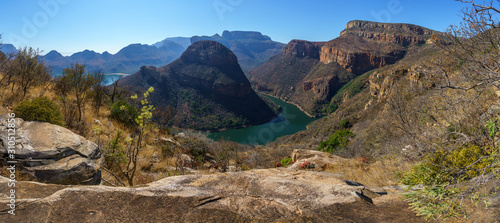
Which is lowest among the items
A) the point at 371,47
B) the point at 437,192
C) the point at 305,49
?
the point at 437,192

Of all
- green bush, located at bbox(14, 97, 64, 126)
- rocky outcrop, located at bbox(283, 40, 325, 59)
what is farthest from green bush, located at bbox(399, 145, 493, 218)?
rocky outcrop, located at bbox(283, 40, 325, 59)

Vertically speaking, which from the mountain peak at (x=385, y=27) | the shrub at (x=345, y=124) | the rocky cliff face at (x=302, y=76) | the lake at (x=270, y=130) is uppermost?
the mountain peak at (x=385, y=27)

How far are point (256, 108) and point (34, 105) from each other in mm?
82353

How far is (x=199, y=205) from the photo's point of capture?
2.78 meters

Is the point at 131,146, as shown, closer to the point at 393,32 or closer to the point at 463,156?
the point at 463,156

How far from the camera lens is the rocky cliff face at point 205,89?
73.8 m

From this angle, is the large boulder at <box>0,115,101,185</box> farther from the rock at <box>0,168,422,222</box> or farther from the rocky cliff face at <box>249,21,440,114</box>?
the rocky cliff face at <box>249,21,440,114</box>

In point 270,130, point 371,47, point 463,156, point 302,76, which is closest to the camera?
point 463,156

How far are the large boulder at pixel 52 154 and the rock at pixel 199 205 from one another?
4.90 feet

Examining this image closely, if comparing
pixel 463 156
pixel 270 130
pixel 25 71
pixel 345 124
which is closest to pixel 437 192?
pixel 463 156

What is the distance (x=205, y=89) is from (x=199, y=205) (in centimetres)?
8628

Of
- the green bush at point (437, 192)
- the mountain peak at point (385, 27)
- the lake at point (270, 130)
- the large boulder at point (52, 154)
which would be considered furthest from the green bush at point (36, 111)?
the mountain peak at point (385, 27)

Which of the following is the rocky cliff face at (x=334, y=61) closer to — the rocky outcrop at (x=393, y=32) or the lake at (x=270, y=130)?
the rocky outcrop at (x=393, y=32)

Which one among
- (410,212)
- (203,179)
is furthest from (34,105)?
(410,212)
